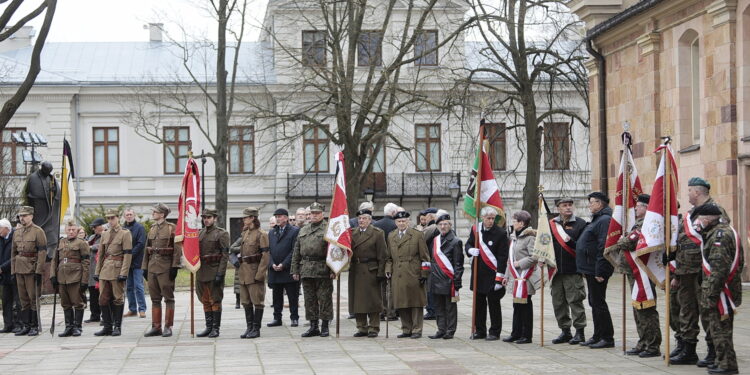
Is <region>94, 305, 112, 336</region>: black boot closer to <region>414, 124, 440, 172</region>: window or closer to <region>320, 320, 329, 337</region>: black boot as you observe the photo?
<region>320, 320, 329, 337</region>: black boot

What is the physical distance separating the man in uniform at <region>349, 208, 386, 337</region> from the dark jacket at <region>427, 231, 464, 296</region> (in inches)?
29.8

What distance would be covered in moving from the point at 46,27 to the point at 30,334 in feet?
17.8

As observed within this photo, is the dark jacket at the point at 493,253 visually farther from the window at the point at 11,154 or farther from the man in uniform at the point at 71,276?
the window at the point at 11,154

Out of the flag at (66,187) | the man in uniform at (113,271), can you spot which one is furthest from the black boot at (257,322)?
the flag at (66,187)

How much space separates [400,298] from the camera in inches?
620

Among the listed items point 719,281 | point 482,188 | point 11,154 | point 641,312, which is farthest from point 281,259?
point 11,154

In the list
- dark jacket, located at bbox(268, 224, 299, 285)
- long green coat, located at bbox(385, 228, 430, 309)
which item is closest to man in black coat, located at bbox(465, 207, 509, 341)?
long green coat, located at bbox(385, 228, 430, 309)

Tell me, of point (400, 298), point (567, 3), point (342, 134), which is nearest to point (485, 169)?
point (400, 298)

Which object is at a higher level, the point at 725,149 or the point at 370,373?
the point at 725,149

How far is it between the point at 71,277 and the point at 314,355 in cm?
505

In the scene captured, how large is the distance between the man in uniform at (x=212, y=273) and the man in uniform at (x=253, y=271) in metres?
0.33

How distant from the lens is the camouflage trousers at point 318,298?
1612cm

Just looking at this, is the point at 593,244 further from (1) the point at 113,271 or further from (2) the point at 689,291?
(1) the point at 113,271

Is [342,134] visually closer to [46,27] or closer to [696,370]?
[46,27]
